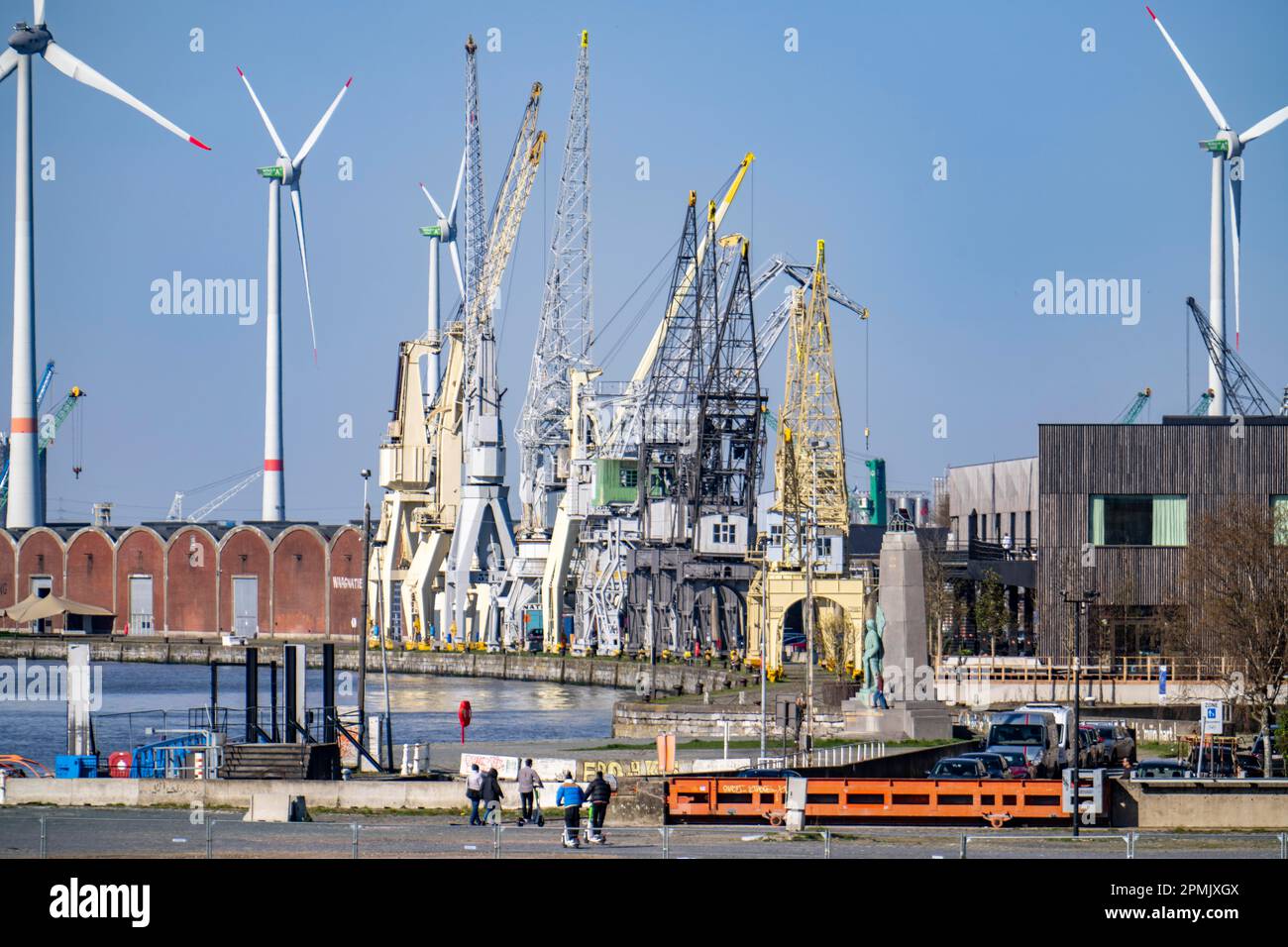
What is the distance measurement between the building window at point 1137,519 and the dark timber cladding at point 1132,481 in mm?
261

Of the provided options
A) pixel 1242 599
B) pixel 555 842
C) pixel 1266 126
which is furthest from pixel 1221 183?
pixel 555 842

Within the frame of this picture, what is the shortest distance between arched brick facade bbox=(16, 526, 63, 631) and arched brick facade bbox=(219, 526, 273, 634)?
14596 mm

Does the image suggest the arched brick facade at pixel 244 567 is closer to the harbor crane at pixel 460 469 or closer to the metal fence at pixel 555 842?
the harbor crane at pixel 460 469

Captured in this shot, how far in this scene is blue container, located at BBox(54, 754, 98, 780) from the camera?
4441 cm

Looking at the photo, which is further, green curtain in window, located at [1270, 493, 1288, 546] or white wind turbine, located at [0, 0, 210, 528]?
white wind turbine, located at [0, 0, 210, 528]

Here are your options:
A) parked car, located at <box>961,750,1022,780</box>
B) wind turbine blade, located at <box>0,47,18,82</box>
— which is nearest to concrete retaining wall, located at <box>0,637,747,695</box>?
wind turbine blade, located at <box>0,47,18,82</box>

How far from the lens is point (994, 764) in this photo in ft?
140

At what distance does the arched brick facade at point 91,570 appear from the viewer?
543ft

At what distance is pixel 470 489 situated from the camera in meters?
151

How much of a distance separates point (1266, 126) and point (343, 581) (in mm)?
85034

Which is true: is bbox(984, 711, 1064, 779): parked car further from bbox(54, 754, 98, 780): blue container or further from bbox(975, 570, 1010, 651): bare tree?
bbox(975, 570, 1010, 651): bare tree

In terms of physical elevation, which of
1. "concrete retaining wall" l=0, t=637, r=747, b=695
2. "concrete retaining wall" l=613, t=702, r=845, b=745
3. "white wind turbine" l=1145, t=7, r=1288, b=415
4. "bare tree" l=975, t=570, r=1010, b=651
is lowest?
"concrete retaining wall" l=0, t=637, r=747, b=695

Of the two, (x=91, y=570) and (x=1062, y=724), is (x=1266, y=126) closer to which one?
(x=1062, y=724)
